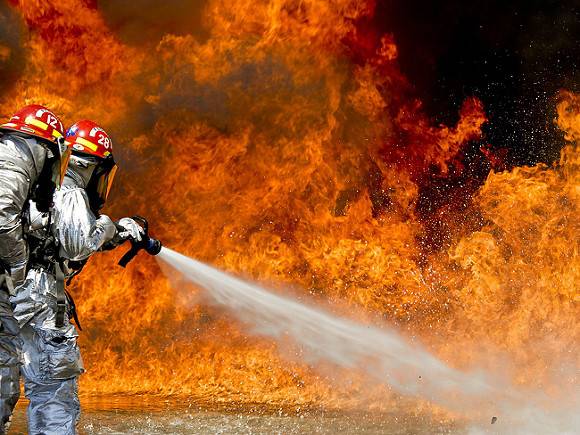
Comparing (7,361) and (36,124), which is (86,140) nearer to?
(36,124)

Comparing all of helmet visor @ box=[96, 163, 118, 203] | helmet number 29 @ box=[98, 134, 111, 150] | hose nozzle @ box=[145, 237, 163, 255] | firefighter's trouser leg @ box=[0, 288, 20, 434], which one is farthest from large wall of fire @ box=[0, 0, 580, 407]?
firefighter's trouser leg @ box=[0, 288, 20, 434]

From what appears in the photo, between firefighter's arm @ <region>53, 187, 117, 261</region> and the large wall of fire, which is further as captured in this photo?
the large wall of fire

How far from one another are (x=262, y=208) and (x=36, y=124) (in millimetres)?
5421

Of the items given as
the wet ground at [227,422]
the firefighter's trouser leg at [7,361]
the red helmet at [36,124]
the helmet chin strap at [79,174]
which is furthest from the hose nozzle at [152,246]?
the wet ground at [227,422]

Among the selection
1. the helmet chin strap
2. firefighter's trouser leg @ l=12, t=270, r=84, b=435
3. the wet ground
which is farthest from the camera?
the wet ground

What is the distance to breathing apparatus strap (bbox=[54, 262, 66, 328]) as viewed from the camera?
161 inches

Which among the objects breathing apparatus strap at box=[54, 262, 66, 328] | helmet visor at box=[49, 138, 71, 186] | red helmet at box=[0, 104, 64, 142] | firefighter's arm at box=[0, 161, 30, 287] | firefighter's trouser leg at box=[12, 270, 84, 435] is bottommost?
firefighter's trouser leg at box=[12, 270, 84, 435]

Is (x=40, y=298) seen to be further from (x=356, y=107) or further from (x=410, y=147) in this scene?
(x=410, y=147)

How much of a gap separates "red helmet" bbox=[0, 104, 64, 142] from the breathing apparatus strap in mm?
803

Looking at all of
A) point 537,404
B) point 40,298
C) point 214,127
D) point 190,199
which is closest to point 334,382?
point 537,404

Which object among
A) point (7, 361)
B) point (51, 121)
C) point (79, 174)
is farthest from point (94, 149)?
point (7, 361)

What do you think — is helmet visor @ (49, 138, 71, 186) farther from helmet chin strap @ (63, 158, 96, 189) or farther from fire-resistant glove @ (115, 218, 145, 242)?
fire-resistant glove @ (115, 218, 145, 242)

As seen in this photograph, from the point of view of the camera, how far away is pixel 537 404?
7051 mm

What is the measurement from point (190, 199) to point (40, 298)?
5.12m
